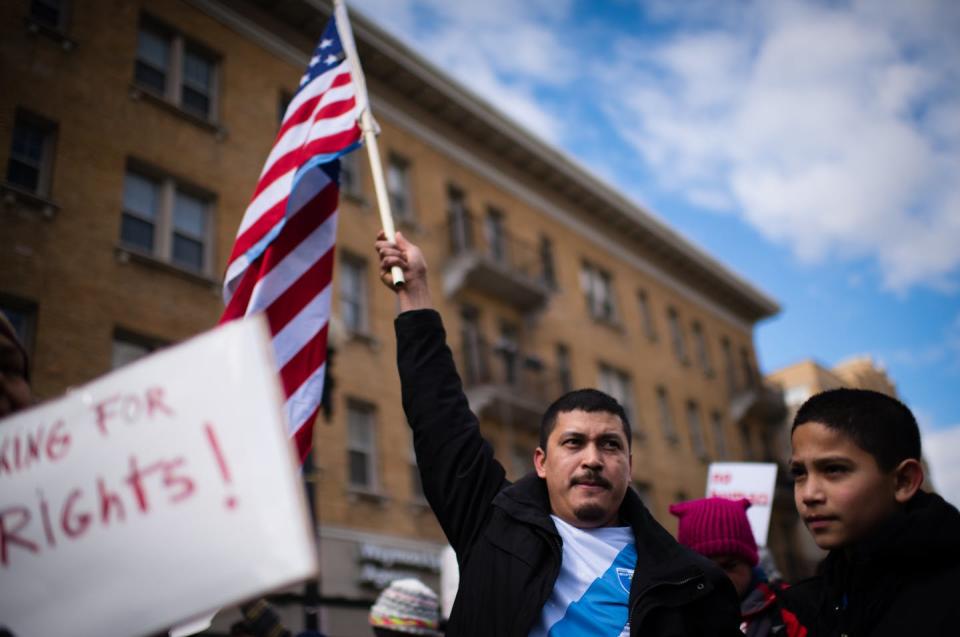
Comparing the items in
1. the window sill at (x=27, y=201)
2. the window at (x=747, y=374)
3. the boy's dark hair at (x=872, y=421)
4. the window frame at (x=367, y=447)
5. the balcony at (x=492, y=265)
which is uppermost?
the window at (x=747, y=374)

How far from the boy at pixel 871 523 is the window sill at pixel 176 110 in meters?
15.5

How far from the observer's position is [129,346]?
1459 cm

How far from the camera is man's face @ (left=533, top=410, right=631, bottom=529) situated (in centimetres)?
300

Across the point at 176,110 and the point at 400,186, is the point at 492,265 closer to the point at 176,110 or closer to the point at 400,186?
the point at 400,186

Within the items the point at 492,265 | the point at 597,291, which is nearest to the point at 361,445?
the point at 492,265

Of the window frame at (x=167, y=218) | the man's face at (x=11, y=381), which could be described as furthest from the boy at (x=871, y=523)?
the window frame at (x=167, y=218)

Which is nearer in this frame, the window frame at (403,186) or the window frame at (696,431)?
the window frame at (403,186)

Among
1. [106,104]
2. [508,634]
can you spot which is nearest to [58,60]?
[106,104]

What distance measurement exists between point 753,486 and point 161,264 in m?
12.0

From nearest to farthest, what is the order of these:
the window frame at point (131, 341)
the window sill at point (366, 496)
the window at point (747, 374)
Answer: the window frame at point (131, 341) → the window sill at point (366, 496) → the window at point (747, 374)

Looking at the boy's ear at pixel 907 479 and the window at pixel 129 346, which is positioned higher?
the window at pixel 129 346

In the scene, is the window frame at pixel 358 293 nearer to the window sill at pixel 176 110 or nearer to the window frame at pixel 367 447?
the window frame at pixel 367 447

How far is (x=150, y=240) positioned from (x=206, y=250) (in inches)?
43.0

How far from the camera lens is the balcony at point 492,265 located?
2169 centimetres
